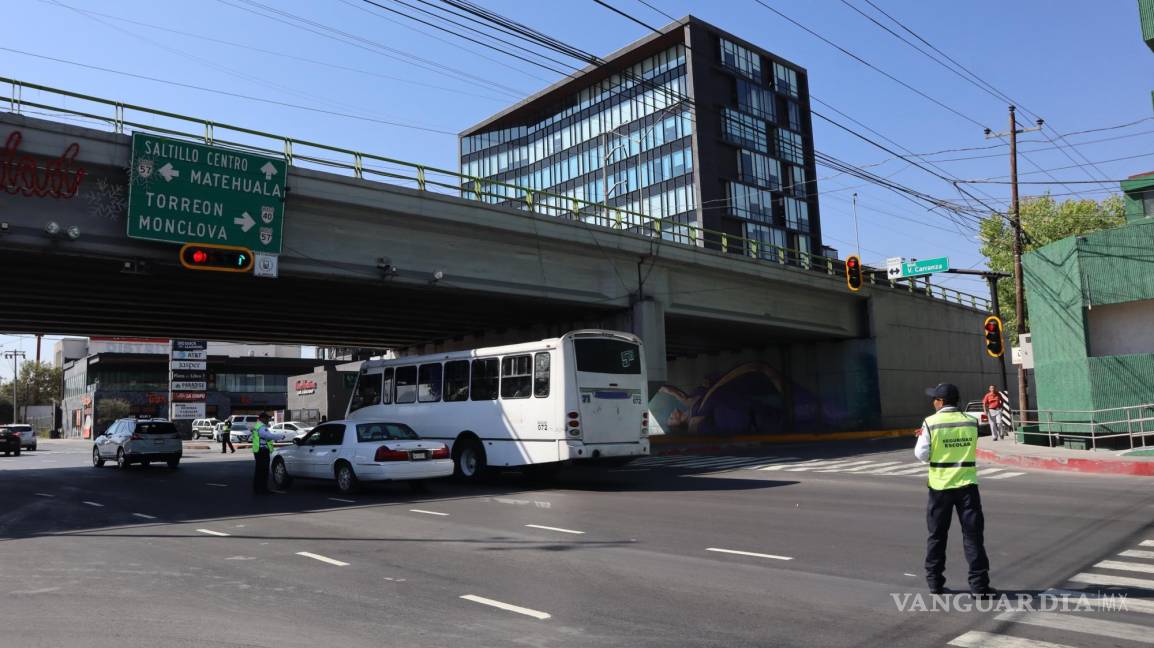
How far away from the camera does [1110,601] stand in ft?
21.3

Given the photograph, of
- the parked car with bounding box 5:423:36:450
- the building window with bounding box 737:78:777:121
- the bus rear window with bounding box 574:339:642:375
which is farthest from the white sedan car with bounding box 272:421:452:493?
the building window with bounding box 737:78:777:121

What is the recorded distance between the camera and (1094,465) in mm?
18047

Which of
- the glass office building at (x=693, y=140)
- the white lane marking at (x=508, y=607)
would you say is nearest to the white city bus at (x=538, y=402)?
the white lane marking at (x=508, y=607)

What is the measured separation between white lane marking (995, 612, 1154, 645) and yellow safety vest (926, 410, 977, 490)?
3.46 feet

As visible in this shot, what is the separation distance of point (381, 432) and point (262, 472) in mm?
3014

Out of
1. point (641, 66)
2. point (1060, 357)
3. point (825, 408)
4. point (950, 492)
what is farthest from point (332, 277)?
point (641, 66)

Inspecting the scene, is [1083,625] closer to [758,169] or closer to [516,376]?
[516,376]

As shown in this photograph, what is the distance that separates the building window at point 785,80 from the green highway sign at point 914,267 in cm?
4522

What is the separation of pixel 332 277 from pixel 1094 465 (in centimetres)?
1907

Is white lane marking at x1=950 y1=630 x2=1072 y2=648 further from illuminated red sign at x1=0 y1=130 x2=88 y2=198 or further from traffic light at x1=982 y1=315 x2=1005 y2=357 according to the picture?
traffic light at x1=982 y1=315 x2=1005 y2=357

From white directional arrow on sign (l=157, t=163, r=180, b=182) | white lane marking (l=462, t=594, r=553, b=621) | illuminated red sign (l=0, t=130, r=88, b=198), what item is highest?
Result: white directional arrow on sign (l=157, t=163, r=180, b=182)

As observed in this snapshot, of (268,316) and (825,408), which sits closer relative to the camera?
(268,316)

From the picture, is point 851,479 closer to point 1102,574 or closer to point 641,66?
point 1102,574

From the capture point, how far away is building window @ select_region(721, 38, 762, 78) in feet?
229
